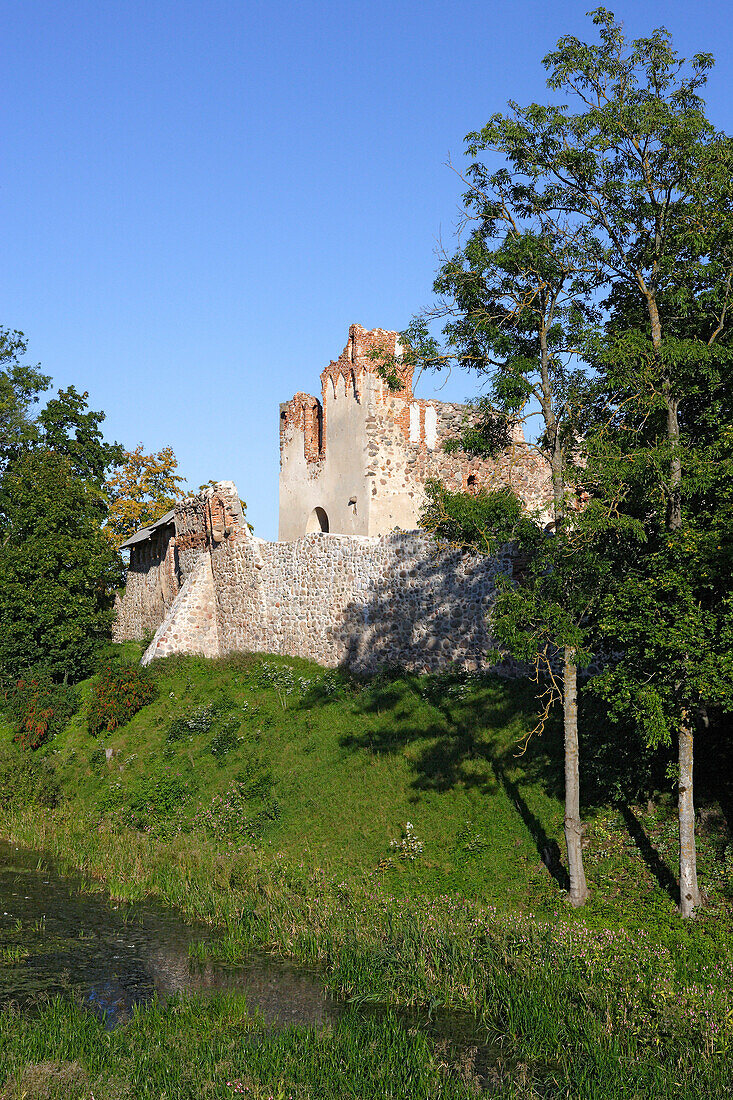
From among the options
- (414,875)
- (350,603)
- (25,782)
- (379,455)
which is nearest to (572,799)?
(414,875)

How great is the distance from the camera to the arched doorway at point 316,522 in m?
26.4

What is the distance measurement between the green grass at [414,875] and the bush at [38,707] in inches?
96.8

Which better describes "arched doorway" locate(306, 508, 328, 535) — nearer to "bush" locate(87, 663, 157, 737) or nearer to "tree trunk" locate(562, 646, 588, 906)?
"bush" locate(87, 663, 157, 737)

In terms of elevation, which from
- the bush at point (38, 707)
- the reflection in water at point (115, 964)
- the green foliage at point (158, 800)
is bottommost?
the reflection in water at point (115, 964)

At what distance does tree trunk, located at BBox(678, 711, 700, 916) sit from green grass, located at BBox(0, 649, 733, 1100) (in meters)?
0.23

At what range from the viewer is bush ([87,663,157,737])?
69.4 feet

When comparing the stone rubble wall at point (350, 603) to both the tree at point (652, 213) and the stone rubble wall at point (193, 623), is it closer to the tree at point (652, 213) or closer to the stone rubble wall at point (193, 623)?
the stone rubble wall at point (193, 623)

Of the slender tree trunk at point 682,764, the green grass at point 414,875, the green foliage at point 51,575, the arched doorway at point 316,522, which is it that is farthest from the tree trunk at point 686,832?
the green foliage at point 51,575

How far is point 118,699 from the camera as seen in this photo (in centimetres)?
2155

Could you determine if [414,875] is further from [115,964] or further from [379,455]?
[379,455]

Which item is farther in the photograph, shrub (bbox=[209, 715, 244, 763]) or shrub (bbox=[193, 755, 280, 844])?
shrub (bbox=[209, 715, 244, 763])

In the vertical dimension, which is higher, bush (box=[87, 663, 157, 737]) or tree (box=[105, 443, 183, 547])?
tree (box=[105, 443, 183, 547])

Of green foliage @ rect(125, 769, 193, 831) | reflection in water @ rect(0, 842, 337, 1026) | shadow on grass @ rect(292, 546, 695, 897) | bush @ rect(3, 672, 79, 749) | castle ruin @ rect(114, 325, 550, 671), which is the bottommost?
reflection in water @ rect(0, 842, 337, 1026)

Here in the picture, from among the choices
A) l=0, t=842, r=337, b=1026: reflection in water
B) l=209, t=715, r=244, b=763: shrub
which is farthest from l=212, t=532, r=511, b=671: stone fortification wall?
l=0, t=842, r=337, b=1026: reflection in water
